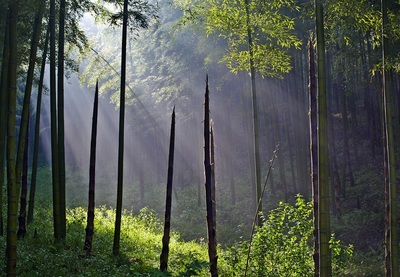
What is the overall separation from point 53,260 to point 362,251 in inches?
339

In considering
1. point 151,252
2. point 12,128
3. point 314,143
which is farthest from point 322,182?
point 151,252

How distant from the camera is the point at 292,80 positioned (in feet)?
60.6

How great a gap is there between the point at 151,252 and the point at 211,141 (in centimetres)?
398

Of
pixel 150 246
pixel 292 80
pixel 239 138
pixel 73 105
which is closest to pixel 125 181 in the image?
pixel 239 138

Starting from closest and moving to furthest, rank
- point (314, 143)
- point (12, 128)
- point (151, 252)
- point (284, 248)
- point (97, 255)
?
point (12, 128) → point (314, 143) → point (284, 248) → point (97, 255) → point (151, 252)

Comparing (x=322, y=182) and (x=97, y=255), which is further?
(x=97, y=255)

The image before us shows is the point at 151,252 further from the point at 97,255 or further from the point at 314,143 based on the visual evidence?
the point at 314,143

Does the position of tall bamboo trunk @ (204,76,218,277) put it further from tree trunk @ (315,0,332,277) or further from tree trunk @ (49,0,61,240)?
tree trunk @ (49,0,61,240)

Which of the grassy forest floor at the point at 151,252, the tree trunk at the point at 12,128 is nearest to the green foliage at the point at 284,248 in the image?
the grassy forest floor at the point at 151,252

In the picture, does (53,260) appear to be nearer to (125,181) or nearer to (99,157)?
(125,181)

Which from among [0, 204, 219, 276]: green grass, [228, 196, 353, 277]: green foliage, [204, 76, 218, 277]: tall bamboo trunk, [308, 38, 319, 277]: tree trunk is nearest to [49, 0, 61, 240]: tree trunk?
[0, 204, 219, 276]: green grass

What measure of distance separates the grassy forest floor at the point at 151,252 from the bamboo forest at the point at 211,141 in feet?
0.14

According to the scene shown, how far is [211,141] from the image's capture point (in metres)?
7.41

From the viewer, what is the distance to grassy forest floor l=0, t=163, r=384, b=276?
6.58 meters
